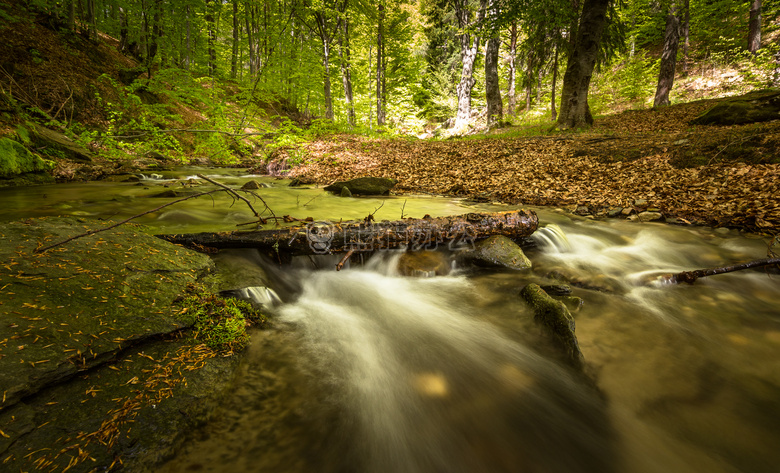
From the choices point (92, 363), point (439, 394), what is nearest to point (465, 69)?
point (439, 394)

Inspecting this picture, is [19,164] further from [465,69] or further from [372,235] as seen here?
[465,69]

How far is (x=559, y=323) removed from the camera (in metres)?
2.56

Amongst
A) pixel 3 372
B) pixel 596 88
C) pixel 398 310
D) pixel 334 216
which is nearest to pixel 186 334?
pixel 3 372

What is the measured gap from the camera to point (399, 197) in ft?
26.6

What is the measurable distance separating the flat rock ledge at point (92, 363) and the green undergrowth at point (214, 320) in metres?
0.09

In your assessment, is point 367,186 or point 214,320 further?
point 367,186

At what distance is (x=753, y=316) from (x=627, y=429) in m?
2.30

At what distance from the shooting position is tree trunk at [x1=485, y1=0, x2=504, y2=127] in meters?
14.7

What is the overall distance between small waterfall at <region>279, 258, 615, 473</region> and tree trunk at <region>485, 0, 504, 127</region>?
1544 cm

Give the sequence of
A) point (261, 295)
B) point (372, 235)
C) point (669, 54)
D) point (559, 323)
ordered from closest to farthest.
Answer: point (559, 323)
point (261, 295)
point (372, 235)
point (669, 54)

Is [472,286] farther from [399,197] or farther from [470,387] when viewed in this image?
[399,197]

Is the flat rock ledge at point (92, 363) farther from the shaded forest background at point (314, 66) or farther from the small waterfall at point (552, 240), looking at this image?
the small waterfall at point (552, 240)

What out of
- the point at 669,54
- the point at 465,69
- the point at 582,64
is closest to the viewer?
the point at 582,64

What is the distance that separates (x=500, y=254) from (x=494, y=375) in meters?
1.93
